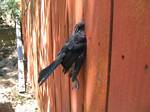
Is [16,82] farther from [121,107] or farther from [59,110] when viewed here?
[121,107]

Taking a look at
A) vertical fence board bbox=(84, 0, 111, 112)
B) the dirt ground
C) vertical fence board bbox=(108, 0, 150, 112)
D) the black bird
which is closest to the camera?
vertical fence board bbox=(108, 0, 150, 112)

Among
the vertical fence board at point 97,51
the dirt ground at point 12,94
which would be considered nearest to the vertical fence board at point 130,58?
the vertical fence board at point 97,51

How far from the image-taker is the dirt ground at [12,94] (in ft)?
21.6

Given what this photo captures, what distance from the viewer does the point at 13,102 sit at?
6.92m

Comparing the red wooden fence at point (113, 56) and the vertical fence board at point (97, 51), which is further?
the vertical fence board at point (97, 51)

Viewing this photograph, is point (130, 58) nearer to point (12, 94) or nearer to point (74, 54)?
point (74, 54)

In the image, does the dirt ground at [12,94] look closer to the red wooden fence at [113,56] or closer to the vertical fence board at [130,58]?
the red wooden fence at [113,56]

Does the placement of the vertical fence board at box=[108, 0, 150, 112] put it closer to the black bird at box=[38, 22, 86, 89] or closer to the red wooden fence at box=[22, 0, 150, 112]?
the red wooden fence at box=[22, 0, 150, 112]

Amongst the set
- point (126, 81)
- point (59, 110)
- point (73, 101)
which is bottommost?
point (59, 110)

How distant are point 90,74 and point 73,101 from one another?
578 millimetres

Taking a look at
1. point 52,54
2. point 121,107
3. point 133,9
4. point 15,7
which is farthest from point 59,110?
point 15,7

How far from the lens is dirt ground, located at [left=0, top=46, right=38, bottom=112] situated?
21.6 ft

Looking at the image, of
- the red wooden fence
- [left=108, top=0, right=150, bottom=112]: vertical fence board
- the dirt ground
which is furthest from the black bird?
the dirt ground

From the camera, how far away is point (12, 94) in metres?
7.35
